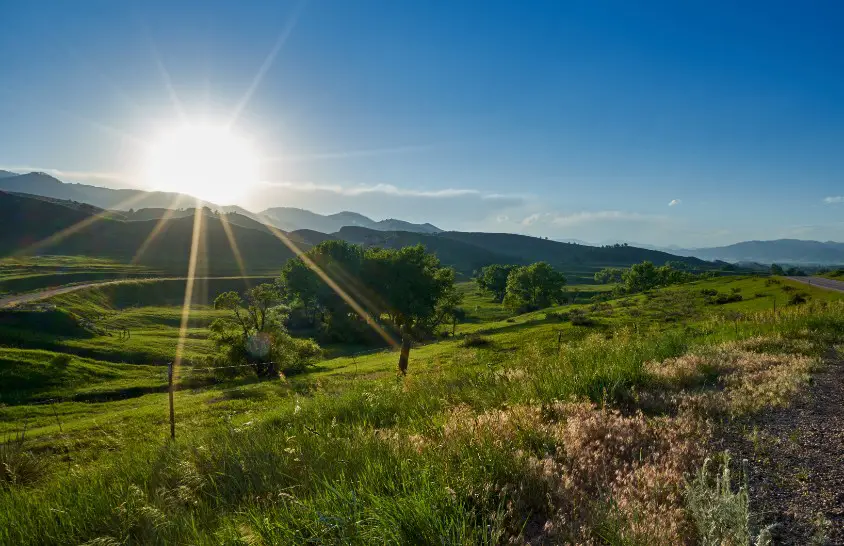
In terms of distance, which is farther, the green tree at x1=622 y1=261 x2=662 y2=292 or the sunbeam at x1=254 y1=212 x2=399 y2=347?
the green tree at x1=622 y1=261 x2=662 y2=292

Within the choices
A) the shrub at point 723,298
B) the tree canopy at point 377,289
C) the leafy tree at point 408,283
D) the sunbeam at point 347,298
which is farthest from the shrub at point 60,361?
the shrub at point 723,298

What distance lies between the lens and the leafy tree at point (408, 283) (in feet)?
132

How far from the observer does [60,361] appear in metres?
46.7

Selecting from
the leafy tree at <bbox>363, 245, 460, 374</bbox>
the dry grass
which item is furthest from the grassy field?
the leafy tree at <bbox>363, 245, 460, 374</bbox>

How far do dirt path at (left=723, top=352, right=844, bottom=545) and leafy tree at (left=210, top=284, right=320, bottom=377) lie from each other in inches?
1822

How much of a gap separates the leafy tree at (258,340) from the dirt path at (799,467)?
1822 inches

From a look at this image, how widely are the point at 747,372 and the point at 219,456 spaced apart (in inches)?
348

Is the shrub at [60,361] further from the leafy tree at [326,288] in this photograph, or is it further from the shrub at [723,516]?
the shrub at [723,516]

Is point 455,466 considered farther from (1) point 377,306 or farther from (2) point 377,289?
(1) point 377,306

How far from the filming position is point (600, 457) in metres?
4.23

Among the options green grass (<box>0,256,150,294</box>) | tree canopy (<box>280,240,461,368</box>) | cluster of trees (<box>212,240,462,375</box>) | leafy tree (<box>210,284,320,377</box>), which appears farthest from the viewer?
green grass (<box>0,256,150,294</box>)

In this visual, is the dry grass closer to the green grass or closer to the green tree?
the green grass

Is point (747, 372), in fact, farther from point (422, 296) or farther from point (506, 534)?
point (422, 296)

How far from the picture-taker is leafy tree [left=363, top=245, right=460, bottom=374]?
132ft
